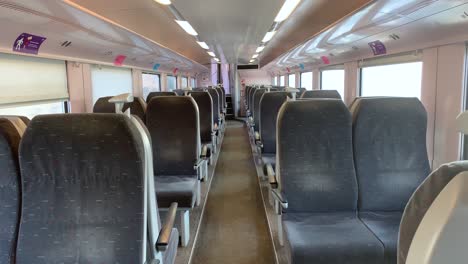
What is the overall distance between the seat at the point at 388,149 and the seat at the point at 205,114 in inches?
152

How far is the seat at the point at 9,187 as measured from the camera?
1.86 m

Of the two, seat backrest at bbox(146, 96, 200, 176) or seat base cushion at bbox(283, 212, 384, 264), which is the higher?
seat backrest at bbox(146, 96, 200, 176)

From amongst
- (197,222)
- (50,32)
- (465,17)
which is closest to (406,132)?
(465,17)

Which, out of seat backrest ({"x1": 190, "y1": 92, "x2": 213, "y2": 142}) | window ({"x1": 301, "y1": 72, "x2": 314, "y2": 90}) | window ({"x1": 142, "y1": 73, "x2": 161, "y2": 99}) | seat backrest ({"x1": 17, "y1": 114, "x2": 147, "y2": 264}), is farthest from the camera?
window ({"x1": 301, "y1": 72, "x2": 314, "y2": 90})

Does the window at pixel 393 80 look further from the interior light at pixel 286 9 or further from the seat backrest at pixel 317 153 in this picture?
the seat backrest at pixel 317 153

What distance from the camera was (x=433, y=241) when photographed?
800 mm

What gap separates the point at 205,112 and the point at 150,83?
440 centimetres

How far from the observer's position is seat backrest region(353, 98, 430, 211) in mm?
2953

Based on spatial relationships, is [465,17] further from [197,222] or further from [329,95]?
[197,222]

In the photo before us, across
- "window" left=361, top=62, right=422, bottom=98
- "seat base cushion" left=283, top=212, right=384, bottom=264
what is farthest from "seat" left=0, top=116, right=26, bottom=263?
"window" left=361, top=62, right=422, bottom=98

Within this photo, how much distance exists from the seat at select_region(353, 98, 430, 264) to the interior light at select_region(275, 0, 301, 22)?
1619mm

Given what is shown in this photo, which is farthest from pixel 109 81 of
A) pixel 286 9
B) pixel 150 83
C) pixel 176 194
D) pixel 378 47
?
pixel 378 47

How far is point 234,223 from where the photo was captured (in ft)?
14.6

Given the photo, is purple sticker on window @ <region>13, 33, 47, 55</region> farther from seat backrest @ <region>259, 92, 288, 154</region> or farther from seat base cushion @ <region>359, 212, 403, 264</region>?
seat base cushion @ <region>359, 212, 403, 264</region>
